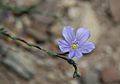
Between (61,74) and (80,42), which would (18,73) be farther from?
(80,42)

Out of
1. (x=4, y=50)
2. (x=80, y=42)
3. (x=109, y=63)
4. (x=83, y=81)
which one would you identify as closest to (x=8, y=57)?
(x=4, y=50)

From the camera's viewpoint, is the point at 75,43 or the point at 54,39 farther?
the point at 54,39

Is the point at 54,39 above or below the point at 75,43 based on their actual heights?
above

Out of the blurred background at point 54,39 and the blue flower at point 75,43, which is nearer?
the blue flower at point 75,43

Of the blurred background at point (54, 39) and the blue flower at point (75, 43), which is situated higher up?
the blurred background at point (54, 39)

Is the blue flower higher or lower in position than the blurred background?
lower
